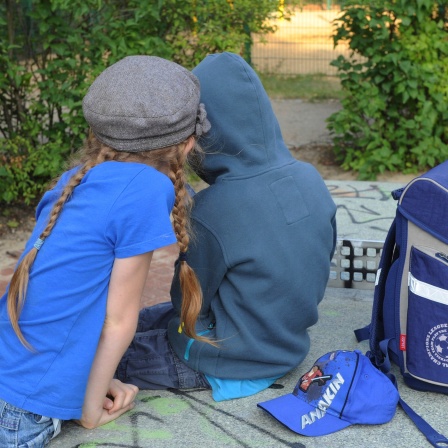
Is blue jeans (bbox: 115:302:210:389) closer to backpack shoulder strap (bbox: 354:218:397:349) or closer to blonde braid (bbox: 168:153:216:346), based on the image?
blonde braid (bbox: 168:153:216:346)

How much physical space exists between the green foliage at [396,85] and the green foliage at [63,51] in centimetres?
98

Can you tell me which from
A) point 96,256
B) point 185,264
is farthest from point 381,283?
point 96,256

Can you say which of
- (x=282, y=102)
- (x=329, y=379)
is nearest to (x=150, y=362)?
(x=329, y=379)

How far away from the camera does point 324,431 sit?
2350 mm

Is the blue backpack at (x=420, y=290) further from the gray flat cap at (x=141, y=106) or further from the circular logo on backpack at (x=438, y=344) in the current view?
the gray flat cap at (x=141, y=106)

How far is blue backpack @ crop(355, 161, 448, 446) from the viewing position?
2.46m

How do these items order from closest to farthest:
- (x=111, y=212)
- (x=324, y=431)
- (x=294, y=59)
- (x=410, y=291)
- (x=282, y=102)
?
(x=111, y=212)
(x=324, y=431)
(x=410, y=291)
(x=282, y=102)
(x=294, y=59)

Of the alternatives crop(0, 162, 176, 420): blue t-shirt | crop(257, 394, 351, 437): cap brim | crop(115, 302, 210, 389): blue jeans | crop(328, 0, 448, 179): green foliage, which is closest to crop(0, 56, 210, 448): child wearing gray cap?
crop(0, 162, 176, 420): blue t-shirt

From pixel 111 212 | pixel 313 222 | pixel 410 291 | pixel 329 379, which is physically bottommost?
pixel 329 379

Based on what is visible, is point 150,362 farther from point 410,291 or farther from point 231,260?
point 410,291

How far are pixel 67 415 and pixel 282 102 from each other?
755cm

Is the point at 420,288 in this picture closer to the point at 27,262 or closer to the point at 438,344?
the point at 438,344

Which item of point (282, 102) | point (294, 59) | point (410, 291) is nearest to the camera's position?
point (410, 291)

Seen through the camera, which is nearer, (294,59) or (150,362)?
(150,362)
